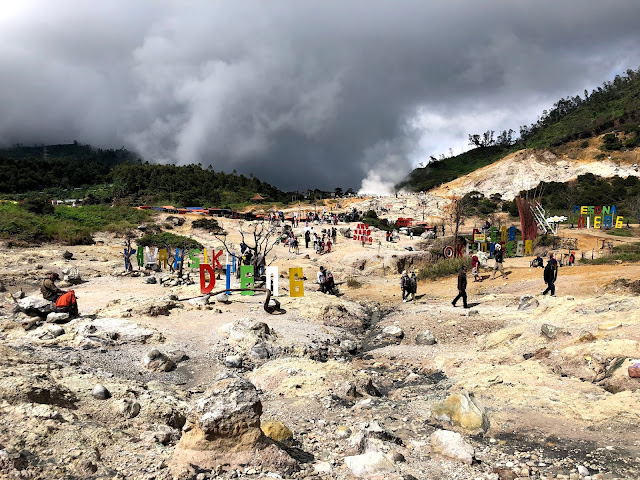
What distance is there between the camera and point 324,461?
600 cm

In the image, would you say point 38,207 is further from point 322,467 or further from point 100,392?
point 322,467

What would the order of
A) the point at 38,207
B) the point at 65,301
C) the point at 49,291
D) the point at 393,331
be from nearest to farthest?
the point at 65,301, the point at 49,291, the point at 393,331, the point at 38,207

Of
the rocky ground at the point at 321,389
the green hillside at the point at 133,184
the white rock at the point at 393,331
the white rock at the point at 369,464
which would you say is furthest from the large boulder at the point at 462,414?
the green hillside at the point at 133,184

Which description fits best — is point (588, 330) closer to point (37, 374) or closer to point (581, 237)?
point (37, 374)

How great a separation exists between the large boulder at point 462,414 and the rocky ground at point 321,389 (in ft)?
0.07

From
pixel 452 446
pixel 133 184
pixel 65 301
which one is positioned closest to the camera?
pixel 452 446

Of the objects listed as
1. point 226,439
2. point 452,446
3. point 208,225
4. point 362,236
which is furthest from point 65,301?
point 208,225

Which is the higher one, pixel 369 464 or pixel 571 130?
pixel 571 130

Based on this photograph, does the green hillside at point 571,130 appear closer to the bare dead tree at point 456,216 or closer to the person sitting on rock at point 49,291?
the bare dead tree at point 456,216

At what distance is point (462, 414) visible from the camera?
719 centimetres

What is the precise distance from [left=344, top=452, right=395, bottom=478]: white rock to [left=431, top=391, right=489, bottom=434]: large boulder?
1907 millimetres

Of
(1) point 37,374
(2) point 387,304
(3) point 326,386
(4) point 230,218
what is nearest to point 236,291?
(2) point 387,304

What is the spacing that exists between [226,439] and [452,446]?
292cm

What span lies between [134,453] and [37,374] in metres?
2.58
